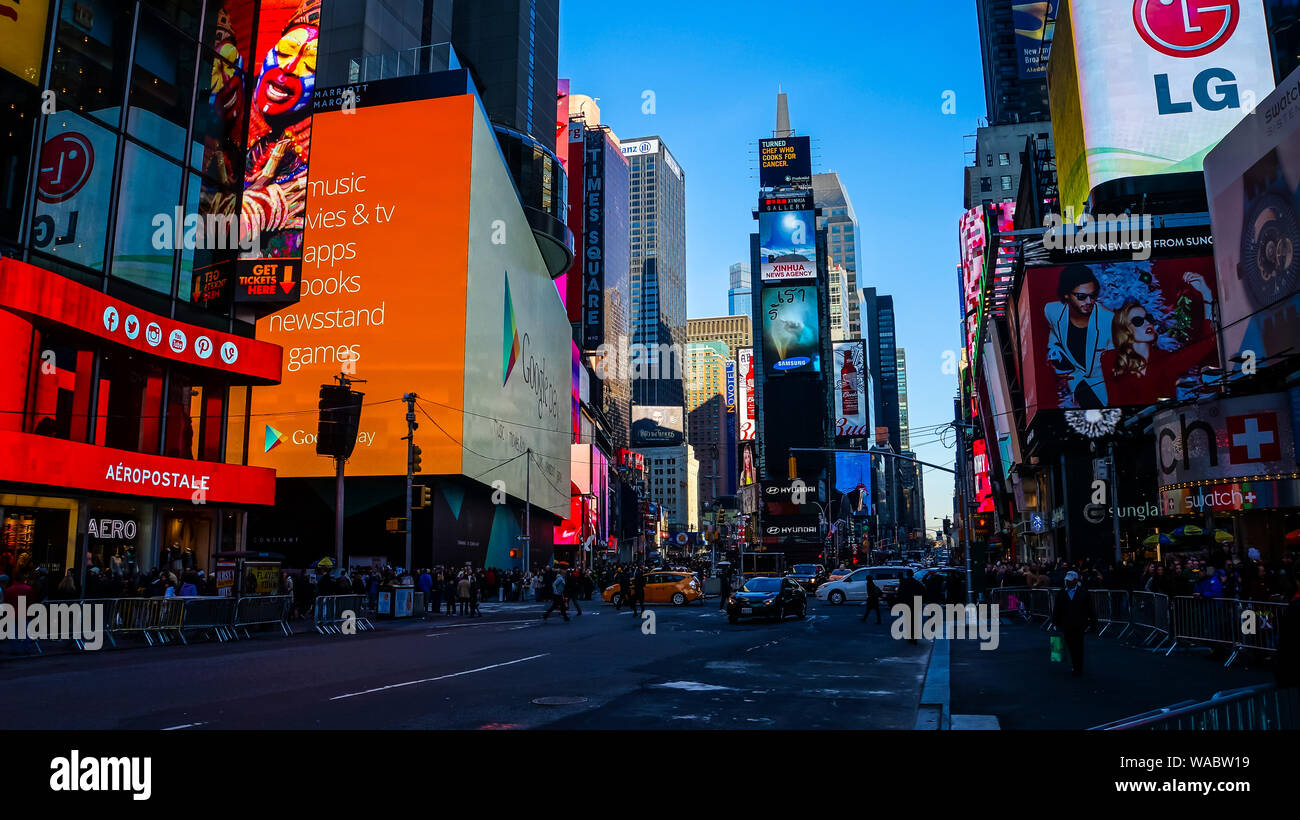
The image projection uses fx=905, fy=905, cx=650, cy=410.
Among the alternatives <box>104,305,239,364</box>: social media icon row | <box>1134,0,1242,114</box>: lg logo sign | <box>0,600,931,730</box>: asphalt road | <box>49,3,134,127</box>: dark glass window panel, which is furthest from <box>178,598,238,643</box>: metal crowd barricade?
<box>1134,0,1242,114</box>: lg logo sign

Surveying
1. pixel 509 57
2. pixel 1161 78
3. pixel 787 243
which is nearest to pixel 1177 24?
pixel 1161 78

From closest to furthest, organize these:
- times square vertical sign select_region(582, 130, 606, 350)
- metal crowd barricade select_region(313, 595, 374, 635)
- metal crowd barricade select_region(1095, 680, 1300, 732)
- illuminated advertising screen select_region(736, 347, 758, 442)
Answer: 1. metal crowd barricade select_region(1095, 680, 1300, 732)
2. metal crowd barricade select_region(313, 595, 374, 635)
3. times square vertical sign select_region(582, 130, 606, 350)
4. illuminated advertising screen select_region(736, 347, 758, 442)

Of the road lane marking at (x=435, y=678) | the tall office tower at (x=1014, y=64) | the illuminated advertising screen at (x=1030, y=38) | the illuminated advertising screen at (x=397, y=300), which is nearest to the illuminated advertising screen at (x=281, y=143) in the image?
the illuminated advertising screen at (x=397, y=300)

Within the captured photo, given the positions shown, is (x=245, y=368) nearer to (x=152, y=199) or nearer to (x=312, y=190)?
(x=152, y=199)

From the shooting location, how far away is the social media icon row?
27406mm

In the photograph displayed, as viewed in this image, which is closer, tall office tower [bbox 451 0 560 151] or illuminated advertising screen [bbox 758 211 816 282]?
tall office tower [bbox 451 0 560 151]

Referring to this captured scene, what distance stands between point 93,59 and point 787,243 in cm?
10719

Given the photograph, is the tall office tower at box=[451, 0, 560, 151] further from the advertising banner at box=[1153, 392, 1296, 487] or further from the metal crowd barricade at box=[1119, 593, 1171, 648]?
the metal crowd barricade at box=[1119, 593, 1171, 648]

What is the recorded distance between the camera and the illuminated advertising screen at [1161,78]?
4697 centimetres

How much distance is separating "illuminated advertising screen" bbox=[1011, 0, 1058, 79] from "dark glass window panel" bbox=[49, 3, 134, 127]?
10813 centimetres

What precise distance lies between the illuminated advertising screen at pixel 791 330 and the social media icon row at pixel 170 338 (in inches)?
3877

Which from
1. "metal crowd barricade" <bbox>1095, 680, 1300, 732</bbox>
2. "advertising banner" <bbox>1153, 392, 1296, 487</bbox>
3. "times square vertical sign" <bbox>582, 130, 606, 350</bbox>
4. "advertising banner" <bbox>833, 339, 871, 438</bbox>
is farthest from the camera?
"advertising banner" <bbox>833, 339, 871, 438</bbox>

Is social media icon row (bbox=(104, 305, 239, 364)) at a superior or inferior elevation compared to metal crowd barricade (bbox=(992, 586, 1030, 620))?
superior
